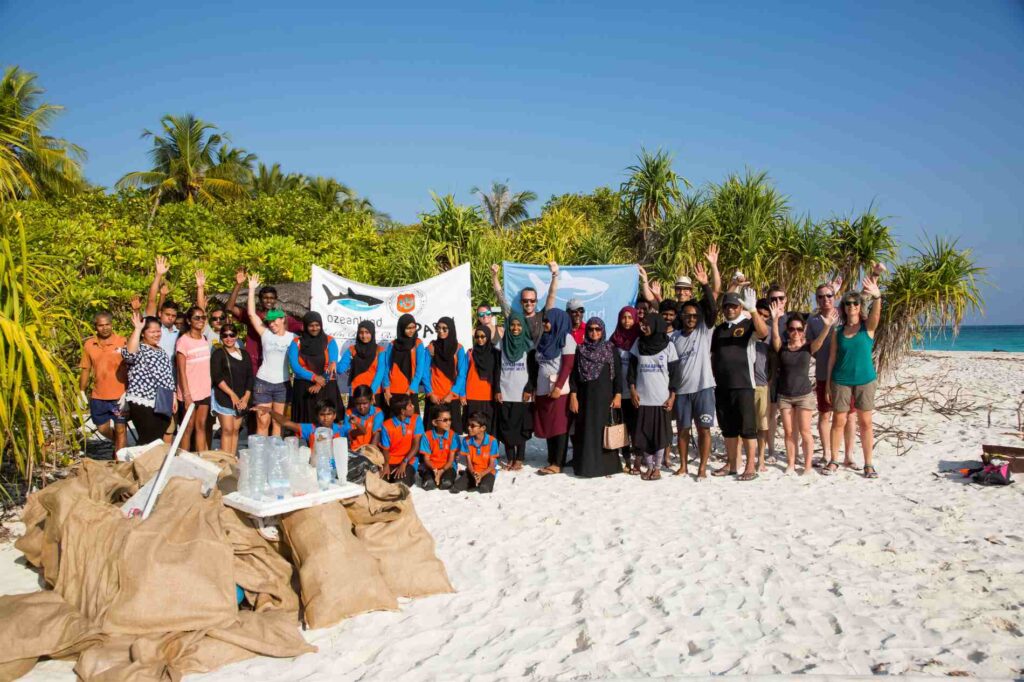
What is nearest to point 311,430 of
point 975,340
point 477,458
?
point 477,458

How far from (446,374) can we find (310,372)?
1.31 m

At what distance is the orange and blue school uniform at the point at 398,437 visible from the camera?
6.27m

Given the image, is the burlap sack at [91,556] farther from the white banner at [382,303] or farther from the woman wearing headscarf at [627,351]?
the white banner at [382,303]

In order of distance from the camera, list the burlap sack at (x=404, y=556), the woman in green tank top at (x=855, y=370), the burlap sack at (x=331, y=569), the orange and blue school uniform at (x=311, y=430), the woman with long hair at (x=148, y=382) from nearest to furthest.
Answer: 1. the burlap sack at (x=331, y=569)
2. the burlap sack at (x=404, y=556)
3. the woman with long hair at (x=148, y=382)
4. the orange and blue school uniform at (x=311, y=430)
5. the woman in green tank top at (x=855, y=370)

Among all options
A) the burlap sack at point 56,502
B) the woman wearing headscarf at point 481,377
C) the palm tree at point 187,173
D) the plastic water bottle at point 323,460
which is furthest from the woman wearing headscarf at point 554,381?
the palm tree at point 187,173

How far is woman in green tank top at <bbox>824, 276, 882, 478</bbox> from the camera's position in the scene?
643cm

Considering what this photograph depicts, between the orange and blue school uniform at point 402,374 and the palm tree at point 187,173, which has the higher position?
the palm tree at point 187,173

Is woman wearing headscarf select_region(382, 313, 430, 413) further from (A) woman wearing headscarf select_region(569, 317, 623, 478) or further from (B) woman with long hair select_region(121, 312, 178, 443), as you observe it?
(B) woman with long hair select_region(121, 312, 178, 443)

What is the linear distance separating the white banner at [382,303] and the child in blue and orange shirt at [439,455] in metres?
2.20

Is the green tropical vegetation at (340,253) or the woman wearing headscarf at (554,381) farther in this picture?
the woman wearing headscarf at (554,381)

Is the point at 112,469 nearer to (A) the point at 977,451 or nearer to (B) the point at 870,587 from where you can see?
(B) the point at 870,587

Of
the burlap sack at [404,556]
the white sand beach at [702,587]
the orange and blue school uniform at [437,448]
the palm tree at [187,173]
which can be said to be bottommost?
the white sand beach at [702,587]

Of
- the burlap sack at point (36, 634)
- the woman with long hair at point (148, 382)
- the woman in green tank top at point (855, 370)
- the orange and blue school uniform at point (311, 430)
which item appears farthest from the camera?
the woman in green tank top at point (855, 370)

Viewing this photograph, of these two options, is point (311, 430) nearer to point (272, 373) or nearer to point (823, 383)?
point (272, 373)
